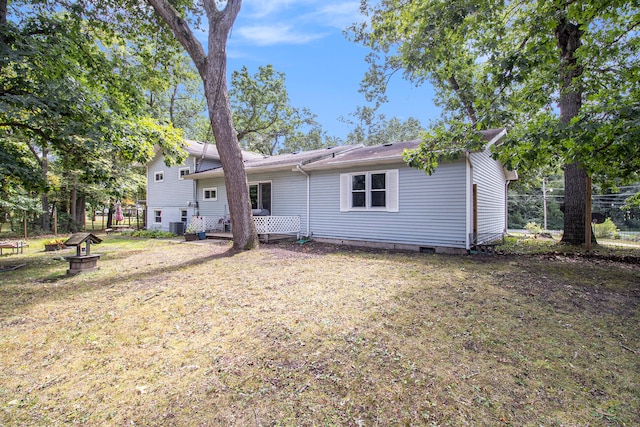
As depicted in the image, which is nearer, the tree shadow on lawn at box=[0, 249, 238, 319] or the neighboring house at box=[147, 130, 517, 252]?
the tree shadow on lawn at box=[0, 249, 238, 319]

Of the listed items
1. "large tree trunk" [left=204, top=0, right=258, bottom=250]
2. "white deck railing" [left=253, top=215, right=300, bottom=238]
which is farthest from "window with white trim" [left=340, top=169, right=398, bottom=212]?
"large tree trunk" [left=204, top=0, right=258, bottom=250]

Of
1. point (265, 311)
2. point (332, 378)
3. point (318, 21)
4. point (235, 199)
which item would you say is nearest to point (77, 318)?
point (265, 311)

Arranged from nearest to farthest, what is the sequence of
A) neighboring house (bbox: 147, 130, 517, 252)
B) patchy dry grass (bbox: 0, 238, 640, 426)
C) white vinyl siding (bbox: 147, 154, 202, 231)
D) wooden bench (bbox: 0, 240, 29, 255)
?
patchy dry grass (bbox: 0, 238, 640, 426)
neighboring house (bbox: 147, 130, 517, 252)
wooden bench (bbox: 0, 240, 29, 255)
white vinyl siding (bbox: 147, 154, 202, 231)

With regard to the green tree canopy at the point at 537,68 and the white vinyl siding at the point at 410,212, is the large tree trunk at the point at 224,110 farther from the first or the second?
the green tree canopy at the point at 537,68

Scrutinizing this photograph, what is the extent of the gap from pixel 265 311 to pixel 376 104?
47.4 ft

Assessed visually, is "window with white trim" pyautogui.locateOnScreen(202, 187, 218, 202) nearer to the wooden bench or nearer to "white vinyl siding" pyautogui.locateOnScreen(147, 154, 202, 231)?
"white vinyl siding" pyautogui.locateOnScreen(147, 154, 202, 231)

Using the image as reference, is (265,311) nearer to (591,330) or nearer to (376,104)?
(591,330)

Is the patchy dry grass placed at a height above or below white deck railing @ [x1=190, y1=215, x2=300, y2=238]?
below

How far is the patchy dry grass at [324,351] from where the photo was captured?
205cm

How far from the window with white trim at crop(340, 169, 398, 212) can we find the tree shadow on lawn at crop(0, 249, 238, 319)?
15.5ft

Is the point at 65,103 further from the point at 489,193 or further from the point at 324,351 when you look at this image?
the point at 489,193

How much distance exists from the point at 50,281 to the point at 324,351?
607 centimetres

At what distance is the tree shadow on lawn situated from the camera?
4.55m

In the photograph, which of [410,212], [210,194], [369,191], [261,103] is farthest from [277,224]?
[261,103]
